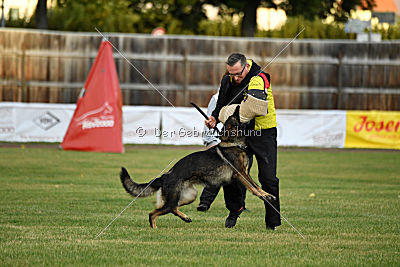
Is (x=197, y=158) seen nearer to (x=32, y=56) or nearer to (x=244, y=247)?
(x=244, y=247)

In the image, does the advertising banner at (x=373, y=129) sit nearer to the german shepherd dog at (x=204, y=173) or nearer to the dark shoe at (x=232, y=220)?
the dark shoe at (x=232, y=220)

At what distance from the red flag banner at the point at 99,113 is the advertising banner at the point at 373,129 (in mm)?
7440

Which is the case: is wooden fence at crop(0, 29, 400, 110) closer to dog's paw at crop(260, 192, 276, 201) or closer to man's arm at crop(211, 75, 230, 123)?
man's arm at crop(211, 75, 230, 123)

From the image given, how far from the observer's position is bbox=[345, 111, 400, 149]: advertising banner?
67.1ft

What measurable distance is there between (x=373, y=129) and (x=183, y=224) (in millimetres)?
13923

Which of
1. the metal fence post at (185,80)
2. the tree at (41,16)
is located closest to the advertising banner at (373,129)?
the metal fence post at (185,80)

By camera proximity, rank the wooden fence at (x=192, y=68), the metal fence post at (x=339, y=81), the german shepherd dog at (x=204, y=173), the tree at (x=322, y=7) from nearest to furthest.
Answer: the german shepherd dog at (x=204, y=173) < the wooden fence at (x=192, y=68) < the metal fence post at (x=339, y=81) < the tree at (x=322, y=7)

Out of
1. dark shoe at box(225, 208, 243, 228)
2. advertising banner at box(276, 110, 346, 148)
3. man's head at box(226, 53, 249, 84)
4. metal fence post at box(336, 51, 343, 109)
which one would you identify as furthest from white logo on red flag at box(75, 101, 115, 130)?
metal fence post at box(336, 51, 343, 109)

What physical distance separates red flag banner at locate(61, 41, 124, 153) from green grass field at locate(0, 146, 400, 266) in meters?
2.61

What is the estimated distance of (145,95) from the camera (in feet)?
83.0

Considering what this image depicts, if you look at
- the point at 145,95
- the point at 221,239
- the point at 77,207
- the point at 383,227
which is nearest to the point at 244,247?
the point at 221,239

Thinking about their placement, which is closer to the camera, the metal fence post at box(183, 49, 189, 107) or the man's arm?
the man's arm

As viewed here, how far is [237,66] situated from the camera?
7309mm

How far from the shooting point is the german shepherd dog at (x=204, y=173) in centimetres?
740
